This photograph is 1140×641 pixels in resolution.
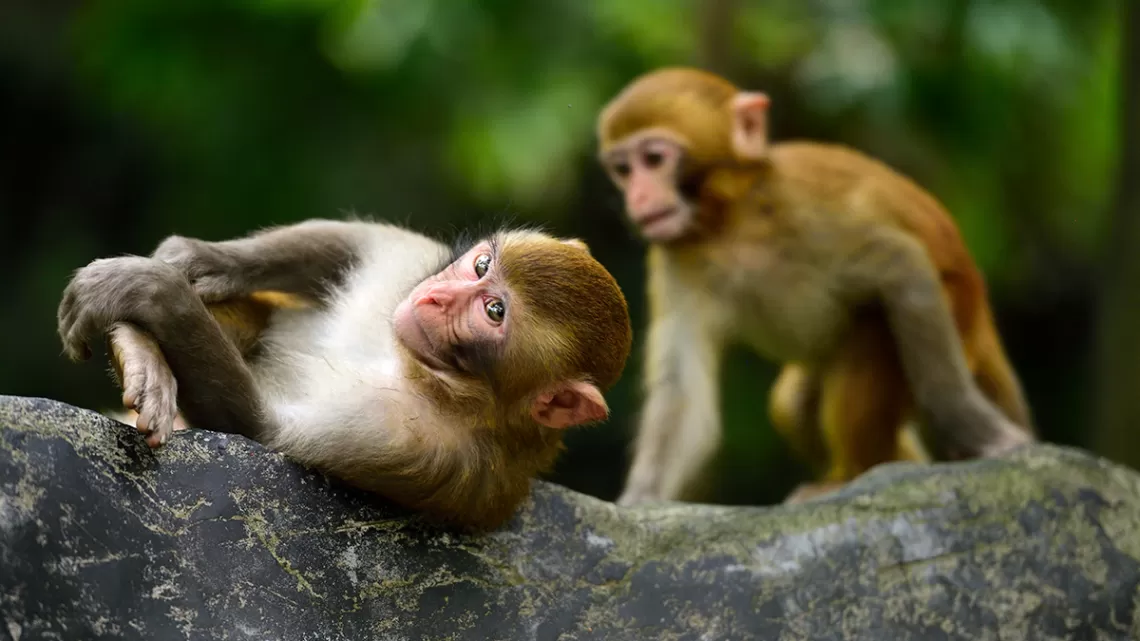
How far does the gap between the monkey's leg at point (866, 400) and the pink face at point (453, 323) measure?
3045mm

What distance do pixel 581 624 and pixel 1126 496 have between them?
235 centimetres

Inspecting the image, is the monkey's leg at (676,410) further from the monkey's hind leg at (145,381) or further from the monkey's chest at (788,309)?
the monkey's hind leg at (145,381)

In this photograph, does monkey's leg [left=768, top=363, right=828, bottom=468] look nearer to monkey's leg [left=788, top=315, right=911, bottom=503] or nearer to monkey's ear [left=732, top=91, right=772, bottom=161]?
monkey's leg [left=788, top=315, right=911, bottom=503]

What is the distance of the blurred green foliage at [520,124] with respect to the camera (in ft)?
28.4

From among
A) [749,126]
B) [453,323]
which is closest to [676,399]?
[749,126]

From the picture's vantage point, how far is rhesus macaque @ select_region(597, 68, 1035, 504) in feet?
20.5

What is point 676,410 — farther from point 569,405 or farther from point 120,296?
point 120,296

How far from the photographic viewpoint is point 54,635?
10.5ft

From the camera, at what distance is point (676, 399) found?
6918 millimetres

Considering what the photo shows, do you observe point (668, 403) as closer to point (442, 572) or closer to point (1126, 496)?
point (1126, 496)

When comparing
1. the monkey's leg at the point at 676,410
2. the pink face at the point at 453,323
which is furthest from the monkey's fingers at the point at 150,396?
the monkey's leg at the point at 676,410

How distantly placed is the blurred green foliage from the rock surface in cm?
309

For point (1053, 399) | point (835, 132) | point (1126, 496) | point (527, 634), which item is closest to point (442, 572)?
point (527, 634)

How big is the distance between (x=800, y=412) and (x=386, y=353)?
3601 mm
